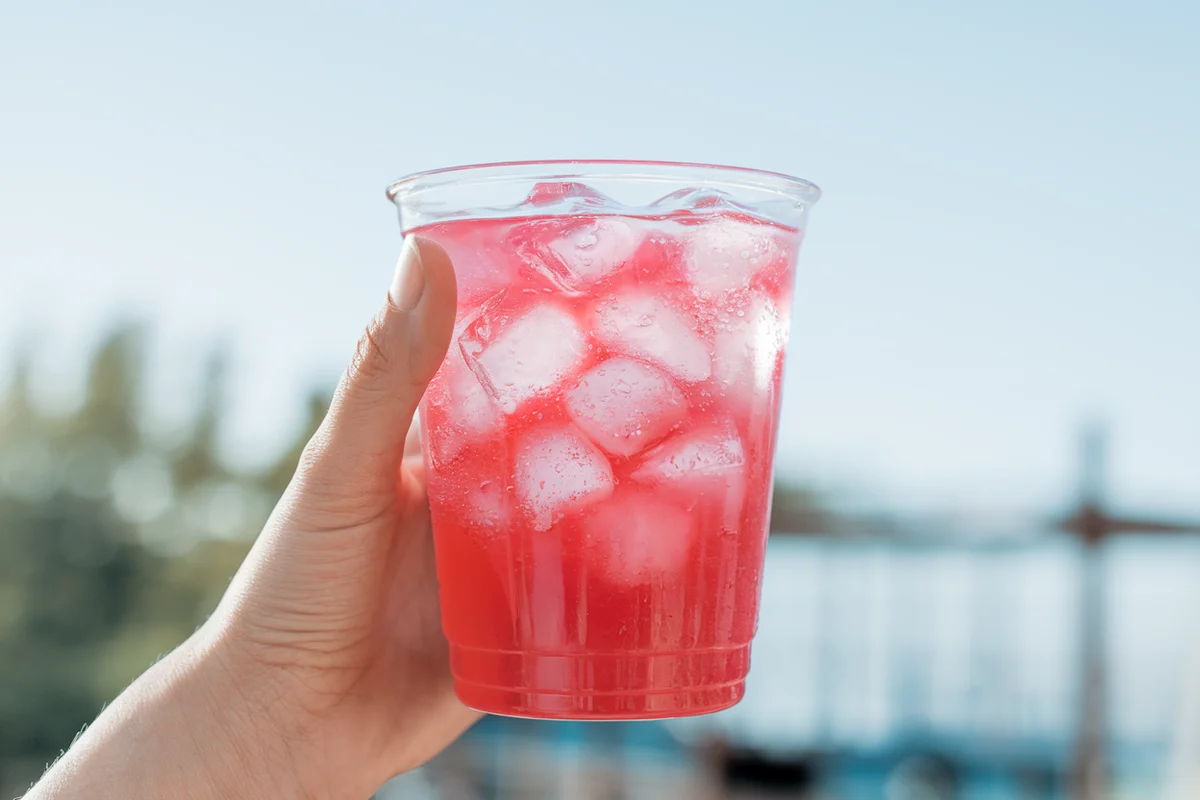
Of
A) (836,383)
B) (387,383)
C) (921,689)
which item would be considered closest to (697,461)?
(387,383)

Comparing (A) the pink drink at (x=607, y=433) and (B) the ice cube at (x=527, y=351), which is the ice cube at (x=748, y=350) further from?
(B) the ice cube at (x=527, y=351)

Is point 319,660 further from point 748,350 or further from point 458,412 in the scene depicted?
point 748,350

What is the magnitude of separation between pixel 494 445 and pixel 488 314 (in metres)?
0.14

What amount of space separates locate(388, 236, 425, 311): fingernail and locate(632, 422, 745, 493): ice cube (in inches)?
11.6

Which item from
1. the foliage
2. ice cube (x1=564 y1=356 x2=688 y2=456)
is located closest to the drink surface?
ice cube (x1=564 y1=356 x2=688 y2=456)

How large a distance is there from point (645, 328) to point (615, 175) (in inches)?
6.1

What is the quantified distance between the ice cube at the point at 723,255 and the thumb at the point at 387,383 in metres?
0.25

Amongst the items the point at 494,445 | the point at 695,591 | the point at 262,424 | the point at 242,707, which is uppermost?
the point at 494,445

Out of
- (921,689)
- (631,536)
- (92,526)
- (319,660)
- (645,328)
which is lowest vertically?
(92,526)

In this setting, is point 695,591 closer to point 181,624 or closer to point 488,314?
point 488,314

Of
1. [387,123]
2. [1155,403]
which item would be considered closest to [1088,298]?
[1155,403]

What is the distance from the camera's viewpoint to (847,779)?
16.7ft

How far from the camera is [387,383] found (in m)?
1.22

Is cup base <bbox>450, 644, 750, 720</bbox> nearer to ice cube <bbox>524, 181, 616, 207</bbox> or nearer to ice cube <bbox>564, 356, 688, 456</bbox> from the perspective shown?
ice cube <bbox>564, 356, 688, 456</bbox>
